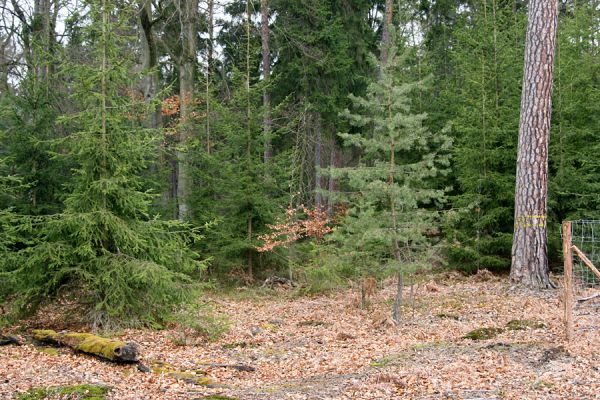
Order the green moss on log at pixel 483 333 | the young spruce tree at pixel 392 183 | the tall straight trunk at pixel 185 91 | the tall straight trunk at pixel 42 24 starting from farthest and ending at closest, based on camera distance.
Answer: the tall straight trunk at pixel 42 24 → the tall straight trunk at pixel 185 91 → the young spruce tree at pixel 392 183 → the green moss on log at pixel 483 333

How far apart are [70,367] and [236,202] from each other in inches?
286

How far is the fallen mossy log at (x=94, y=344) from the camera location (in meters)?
7.01

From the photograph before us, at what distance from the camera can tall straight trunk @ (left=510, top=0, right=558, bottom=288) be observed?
11.7 m

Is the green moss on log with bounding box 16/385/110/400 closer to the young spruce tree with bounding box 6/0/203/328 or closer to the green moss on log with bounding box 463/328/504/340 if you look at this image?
the young spruce tree with bounding box 6/0/203/328

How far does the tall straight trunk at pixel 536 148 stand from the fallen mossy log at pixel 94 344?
27.8ft

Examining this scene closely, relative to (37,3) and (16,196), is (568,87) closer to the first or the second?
(16,196)

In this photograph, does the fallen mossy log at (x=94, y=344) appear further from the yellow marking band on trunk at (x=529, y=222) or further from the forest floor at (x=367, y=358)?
the yellow marking band on trunk at (x=529, y=222)

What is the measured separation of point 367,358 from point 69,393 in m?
3.97

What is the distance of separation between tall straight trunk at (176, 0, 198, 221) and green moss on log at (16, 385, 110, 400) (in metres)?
8.98

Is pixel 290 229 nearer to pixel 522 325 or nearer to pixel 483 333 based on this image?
pixel 483 333

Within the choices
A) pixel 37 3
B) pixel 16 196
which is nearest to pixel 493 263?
pixel 16 196

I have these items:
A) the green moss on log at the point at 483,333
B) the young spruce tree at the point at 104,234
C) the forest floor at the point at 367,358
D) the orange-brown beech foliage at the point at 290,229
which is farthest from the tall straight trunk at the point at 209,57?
the green moss on log at the point at 483,333

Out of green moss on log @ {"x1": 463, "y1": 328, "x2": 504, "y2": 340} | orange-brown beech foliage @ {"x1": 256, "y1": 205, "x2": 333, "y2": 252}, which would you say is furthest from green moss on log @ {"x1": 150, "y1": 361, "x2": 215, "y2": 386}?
orange-brown beech foliage @ {"x1": 256, "y1": 205, "x2": 333, "y2": 252}

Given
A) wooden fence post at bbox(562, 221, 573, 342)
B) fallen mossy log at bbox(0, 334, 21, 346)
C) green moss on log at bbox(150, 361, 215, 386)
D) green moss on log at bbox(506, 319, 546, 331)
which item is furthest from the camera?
green moss on log at bbox(506, 319, 546, 331)
